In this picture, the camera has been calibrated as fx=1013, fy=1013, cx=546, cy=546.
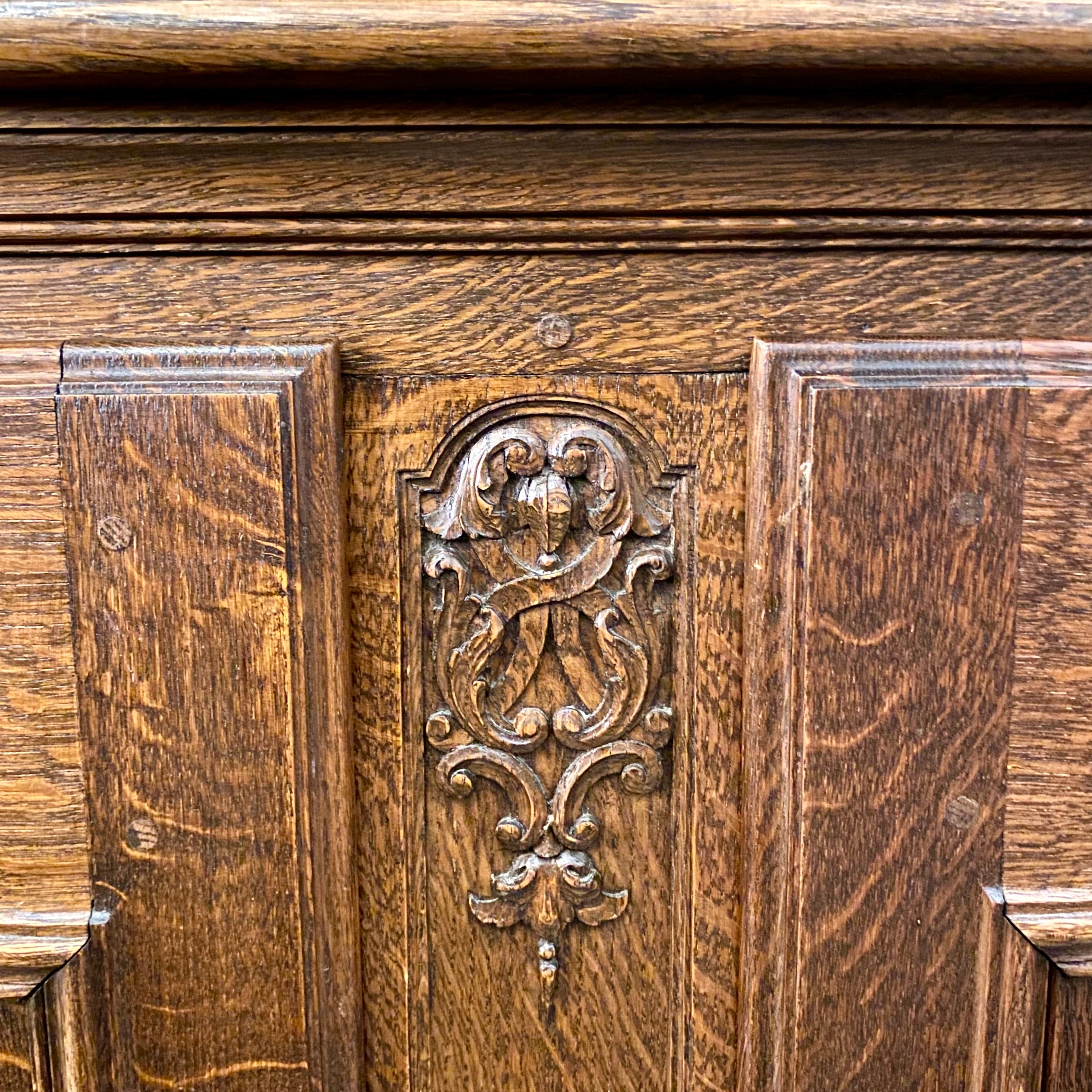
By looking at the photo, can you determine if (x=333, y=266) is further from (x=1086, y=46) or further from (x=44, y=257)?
(x=1086, y=46)

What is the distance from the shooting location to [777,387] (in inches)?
17.7

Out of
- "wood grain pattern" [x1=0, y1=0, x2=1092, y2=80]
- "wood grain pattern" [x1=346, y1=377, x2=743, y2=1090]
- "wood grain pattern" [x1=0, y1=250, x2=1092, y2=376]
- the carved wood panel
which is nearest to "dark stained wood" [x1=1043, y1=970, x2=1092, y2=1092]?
the carved wood panel

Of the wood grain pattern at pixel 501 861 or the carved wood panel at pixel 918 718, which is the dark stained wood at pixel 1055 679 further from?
the wood grain pattern at pixel 501 861

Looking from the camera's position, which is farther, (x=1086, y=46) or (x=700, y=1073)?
(x=700, y=1073)

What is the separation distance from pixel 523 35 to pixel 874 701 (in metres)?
0.32

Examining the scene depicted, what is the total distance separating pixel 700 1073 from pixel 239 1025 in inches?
8.7

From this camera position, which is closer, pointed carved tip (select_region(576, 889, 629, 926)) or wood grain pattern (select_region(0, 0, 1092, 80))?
wood grain pattern (select_region(0, 0, 1092, 80))

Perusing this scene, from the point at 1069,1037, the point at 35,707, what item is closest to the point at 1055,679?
the point at 1069,1037

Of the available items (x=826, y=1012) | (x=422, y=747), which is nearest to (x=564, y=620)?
(x=422, y=747)

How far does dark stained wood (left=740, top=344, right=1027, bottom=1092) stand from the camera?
1.48ft

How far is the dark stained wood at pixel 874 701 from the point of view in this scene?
0.45m

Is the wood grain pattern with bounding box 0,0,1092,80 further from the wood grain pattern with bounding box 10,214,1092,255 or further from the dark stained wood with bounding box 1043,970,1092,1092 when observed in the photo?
the dark stained wood with bounding box 1043,970,1092,1092

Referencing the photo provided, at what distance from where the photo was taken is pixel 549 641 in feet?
1.52

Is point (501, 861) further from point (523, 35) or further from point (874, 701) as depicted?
point (523, 35)
